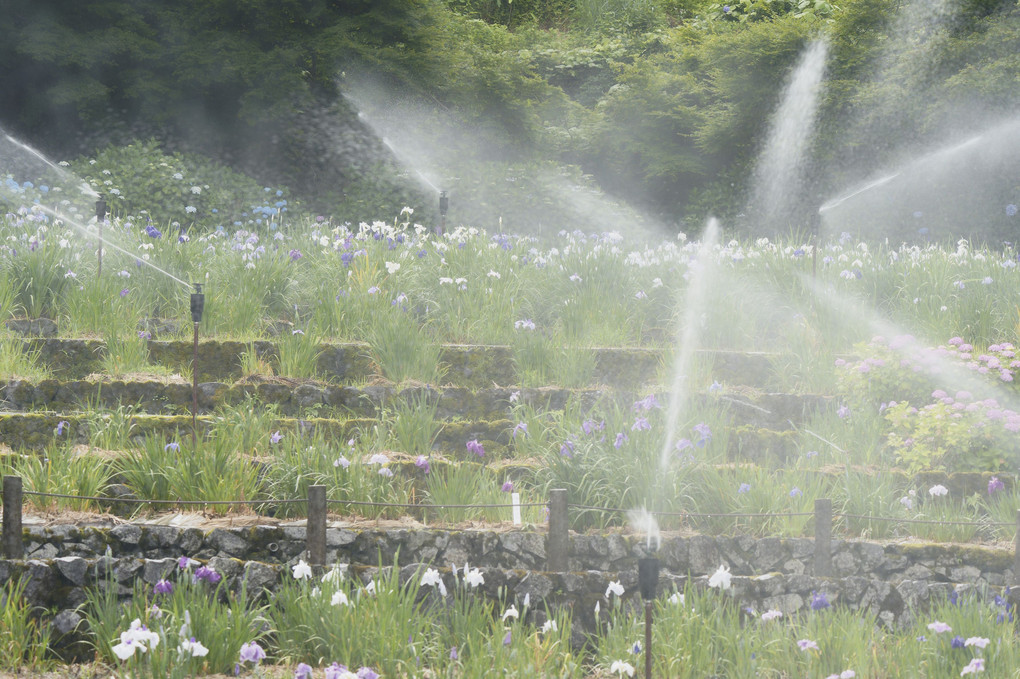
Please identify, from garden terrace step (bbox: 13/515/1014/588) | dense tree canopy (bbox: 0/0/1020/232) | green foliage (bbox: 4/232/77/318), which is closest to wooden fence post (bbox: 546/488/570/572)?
garden terrace step (bbox: 13/515/1014/588)

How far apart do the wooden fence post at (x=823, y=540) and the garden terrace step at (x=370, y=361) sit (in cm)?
241

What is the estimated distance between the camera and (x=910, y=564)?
6.34 meters

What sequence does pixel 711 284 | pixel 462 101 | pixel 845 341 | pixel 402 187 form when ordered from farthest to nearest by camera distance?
pixel 462 101, pixel 402 187, pixel 711 284, pixel 845 341

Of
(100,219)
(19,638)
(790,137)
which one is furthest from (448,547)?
(790,137)

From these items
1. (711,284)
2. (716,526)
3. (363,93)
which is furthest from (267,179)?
(716,526)

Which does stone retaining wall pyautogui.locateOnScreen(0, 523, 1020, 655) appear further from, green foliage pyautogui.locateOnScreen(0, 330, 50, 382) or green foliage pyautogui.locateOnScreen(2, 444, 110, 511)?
green foliage pyautogui.locateOnScreen(0, 330, 50, 382)

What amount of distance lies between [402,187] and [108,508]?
10.2 metres

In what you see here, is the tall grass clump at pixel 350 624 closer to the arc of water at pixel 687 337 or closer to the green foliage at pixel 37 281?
the arc of water at pixel 687 337

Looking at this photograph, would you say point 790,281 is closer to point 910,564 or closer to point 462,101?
point 910,564

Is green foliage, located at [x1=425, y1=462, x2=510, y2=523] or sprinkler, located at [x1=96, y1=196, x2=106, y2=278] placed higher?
sprinkler, located at [x1=96, y1=196, x2=106, y2=278]

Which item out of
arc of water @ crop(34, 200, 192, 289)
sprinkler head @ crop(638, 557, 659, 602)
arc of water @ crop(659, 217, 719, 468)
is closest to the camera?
sprinkler head @ crop(638, 557, 659, 602)

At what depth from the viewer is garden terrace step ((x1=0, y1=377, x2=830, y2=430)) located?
7762 mm

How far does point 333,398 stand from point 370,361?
50 cm

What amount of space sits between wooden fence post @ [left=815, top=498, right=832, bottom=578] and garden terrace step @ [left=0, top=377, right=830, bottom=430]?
1673 millimetres
